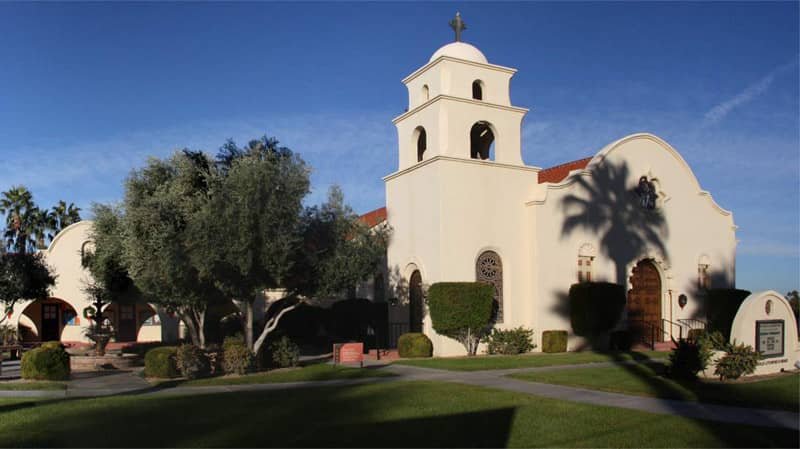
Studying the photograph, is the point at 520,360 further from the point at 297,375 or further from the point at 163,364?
the point at 163,364

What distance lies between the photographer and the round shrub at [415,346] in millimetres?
24453

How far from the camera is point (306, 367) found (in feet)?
70.7

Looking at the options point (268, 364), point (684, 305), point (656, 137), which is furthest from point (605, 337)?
point (268, 364)

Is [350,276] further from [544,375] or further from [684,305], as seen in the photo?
[684,305]

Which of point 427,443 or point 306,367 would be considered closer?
point 427,443

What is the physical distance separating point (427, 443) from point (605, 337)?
19.1 metres

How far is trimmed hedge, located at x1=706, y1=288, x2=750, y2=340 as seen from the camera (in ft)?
98.2

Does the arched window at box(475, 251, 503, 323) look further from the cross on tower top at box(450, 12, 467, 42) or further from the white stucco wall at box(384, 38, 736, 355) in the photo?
the cross on tower top at box(450, 12, 467, 42)

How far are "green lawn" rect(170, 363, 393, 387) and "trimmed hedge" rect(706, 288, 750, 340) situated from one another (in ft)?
55.9

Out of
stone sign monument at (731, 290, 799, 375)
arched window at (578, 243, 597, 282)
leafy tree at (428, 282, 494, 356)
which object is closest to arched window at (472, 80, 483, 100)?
arched window at (578, 243, 597, 282)

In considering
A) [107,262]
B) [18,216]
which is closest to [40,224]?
[18,216]

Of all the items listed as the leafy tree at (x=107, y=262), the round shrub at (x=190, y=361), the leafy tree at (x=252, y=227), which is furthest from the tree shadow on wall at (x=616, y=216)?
the leafy tree at (x=107, y=262)

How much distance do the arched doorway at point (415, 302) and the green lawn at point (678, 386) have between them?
27.7 ft

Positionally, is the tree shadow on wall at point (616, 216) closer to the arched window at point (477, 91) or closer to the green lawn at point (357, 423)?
the arched window at point (477, 91)
